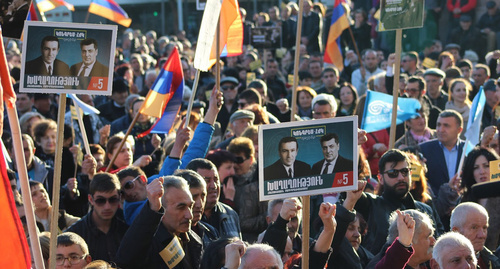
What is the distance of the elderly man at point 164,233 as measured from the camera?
4980 millimetres

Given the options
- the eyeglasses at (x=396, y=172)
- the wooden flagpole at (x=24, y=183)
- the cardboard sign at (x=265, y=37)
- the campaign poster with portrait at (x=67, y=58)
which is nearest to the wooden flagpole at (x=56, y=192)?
the campaign poster with portrait at (x=67, y=58)

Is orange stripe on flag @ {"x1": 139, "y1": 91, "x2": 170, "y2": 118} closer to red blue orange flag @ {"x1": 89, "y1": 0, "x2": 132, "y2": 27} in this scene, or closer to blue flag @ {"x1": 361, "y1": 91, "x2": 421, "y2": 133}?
blue flag @ {"x1": 361, "y1": 91, "x2": 421, "y2": 133}

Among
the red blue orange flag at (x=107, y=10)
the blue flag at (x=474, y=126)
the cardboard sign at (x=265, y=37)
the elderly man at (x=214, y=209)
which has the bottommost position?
the elderly man at (x=214, y=209)

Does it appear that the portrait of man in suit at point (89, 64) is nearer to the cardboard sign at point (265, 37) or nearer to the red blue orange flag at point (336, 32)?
the red blue orange flag at point (336, 32)

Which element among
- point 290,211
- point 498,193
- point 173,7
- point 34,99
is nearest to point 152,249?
point 290,211

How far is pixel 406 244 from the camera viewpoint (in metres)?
4.90

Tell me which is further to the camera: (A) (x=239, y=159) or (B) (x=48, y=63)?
(A) (x=239, y=159)

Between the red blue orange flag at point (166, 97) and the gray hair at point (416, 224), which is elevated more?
the red blue orange flag at point (166, 97)

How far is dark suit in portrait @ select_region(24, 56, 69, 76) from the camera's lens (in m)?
5.30

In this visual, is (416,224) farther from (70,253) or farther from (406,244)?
(70,253)

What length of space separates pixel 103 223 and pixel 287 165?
5.17 feet

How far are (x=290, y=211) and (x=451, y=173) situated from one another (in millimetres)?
3653

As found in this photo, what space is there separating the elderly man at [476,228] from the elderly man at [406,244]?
1.24 ft

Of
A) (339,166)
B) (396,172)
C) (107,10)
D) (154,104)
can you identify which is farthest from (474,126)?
(107,10)
